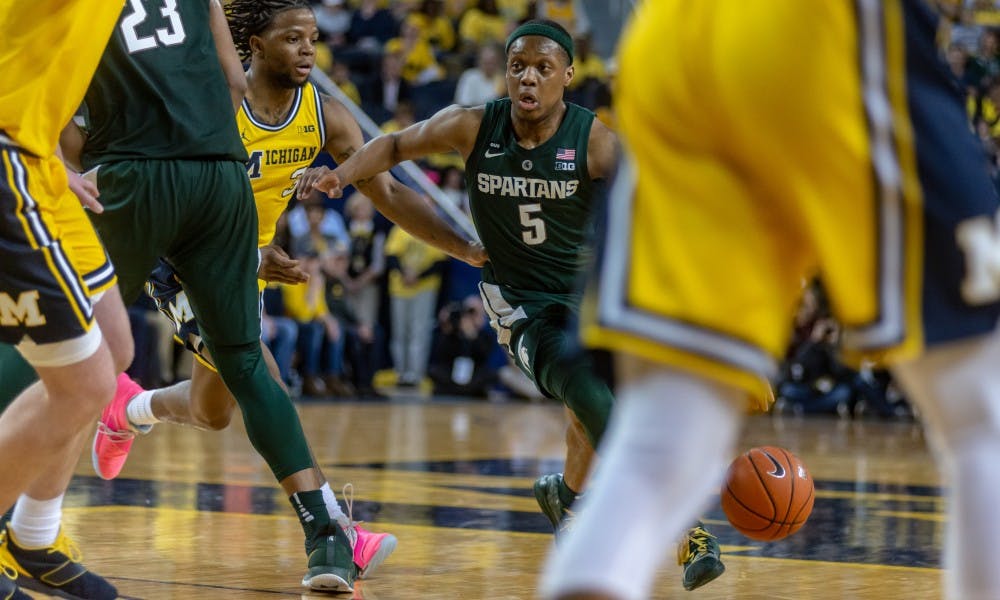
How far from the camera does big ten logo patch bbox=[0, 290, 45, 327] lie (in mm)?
3598

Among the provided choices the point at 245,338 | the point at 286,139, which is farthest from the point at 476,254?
the point at 245,338

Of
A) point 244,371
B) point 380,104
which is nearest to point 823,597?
point 244,371

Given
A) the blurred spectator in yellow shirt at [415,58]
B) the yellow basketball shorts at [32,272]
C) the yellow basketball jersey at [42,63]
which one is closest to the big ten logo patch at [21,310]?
the yellow basketball shorts at [32,272]

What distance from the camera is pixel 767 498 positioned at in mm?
4898

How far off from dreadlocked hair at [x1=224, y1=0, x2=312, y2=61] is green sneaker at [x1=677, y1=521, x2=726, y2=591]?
2277 millimetres

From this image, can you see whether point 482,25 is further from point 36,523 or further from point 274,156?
point 36,523

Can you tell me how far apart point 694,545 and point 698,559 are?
0.07 metres

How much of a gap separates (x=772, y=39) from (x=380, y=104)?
1544 centimetres

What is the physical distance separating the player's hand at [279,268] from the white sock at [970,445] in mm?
3085

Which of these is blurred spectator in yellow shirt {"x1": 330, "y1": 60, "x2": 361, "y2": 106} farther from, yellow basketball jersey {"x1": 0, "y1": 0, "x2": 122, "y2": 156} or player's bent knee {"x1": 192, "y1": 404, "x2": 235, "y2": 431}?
yellow basketball jersey {"x1": 0, "y1": 0, "x2": 122, "y2": 156}

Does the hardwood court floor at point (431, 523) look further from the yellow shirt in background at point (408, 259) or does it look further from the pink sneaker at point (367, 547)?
the yellow shirt in background at point (408, 259)

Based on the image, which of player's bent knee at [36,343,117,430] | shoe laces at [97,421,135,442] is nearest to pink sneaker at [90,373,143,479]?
shoe laces at [97,421,135,442]

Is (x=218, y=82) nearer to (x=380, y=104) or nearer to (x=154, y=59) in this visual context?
(x=154, y=59)

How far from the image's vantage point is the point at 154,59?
4.58 m
